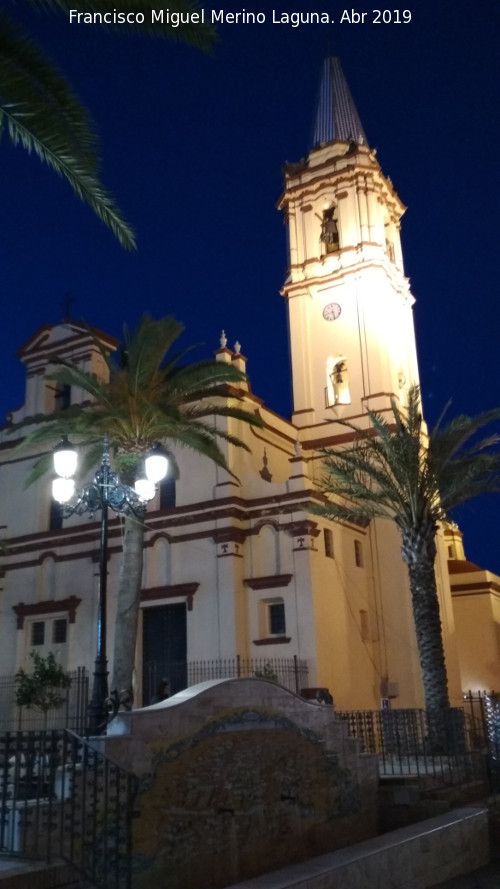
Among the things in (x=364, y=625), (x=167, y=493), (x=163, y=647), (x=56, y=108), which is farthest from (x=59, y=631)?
(x=56, y=108)

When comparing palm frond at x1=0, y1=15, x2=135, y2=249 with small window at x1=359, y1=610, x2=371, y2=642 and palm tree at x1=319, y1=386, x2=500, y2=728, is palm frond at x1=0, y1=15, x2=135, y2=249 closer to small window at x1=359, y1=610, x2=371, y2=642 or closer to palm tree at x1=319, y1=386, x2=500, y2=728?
palm tree at x1=319, y1=386, x2=500, y2=728

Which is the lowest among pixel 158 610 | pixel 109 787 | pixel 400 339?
pixel 109 787

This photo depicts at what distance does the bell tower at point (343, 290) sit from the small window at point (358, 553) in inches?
199

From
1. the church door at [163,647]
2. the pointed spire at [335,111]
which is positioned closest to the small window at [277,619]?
the church door at [163,647]

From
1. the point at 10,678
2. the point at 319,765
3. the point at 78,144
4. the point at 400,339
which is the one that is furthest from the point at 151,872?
the point at 400,339

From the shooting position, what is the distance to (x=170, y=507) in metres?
29.6

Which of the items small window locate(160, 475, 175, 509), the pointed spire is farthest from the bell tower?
small window locate(160, 475, 175, 509)

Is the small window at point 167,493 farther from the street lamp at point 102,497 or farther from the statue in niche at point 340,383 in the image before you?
the street lamp at point 102,497

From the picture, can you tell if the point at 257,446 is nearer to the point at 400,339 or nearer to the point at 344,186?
the point at 400,339

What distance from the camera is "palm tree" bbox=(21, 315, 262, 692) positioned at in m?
20.8

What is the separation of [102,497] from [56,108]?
252 inches

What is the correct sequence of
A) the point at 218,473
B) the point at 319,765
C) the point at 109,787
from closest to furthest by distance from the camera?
the point at 109,787, the point at 319,765, the point at 218,473

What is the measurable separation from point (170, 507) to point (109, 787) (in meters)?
18.5

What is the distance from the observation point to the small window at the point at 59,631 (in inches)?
1187
